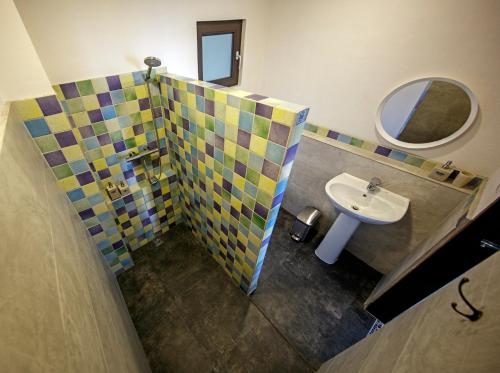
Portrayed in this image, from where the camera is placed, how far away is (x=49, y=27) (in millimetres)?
995

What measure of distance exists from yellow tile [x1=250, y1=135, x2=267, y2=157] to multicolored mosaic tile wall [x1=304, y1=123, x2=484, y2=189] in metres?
1.06

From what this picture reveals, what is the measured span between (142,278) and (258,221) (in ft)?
4.08

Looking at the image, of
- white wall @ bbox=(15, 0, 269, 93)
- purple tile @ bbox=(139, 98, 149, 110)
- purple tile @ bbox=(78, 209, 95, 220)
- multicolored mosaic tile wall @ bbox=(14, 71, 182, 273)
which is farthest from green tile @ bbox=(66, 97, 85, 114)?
purple tile @ bbox=(78, 209, 95, 220)

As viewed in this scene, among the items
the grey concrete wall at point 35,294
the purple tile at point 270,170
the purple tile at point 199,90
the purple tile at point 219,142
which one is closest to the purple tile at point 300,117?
the purple tile at point 270,170

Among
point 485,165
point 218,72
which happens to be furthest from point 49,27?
point 485,165

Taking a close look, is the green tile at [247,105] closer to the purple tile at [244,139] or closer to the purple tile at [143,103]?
the purple tile at [244,139]

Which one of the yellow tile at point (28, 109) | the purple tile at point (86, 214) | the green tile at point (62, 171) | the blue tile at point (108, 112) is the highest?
the yellow tile at point (28, 109)

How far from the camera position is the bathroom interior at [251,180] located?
1.87ft

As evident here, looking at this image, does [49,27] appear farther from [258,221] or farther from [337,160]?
[337,160]

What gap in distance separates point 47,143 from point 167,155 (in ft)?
2.74

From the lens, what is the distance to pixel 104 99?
127 centimetres

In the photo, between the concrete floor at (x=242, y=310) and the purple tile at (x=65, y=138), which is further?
the concrete floor at (x=242, y=310)

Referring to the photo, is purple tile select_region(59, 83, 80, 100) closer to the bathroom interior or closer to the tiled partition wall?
the bathroom interior

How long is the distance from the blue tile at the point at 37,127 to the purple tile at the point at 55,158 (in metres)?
0.10
